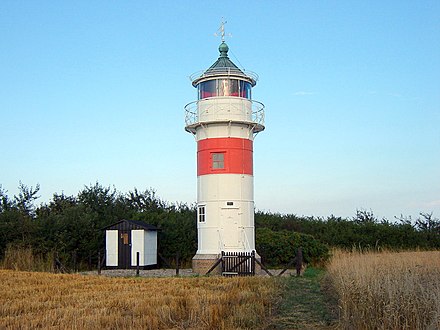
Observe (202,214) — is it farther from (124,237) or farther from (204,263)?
(124,237)

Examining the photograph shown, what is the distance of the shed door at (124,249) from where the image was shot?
88.5 ft

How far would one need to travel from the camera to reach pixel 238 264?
2317 cm

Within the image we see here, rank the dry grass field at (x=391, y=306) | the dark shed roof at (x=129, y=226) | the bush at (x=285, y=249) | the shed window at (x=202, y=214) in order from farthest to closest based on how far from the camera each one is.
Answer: the bush at (x=285, y=249), the dark shed roof at (x=129, y=226), the shed window at (x=202, y=214), the dry grass field at (x=391, y=306)

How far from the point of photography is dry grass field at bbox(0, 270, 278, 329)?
9672 mm

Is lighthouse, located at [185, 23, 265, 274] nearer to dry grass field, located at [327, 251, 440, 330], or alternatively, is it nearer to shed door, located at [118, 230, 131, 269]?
shed door, located at [118, 230, 131, 269]

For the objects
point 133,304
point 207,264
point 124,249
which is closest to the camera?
point 133,304

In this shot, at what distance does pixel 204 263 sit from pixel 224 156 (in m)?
4.73

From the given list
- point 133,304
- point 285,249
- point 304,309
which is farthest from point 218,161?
point 133,304

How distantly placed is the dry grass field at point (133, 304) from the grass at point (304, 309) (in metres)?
0.34

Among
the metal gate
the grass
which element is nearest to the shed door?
the metal gate

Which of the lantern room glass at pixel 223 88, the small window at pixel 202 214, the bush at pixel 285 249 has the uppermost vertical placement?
the lantern room glass at pixel 223 88

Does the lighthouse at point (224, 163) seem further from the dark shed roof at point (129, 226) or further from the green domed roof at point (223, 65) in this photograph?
the dark shed roof at point (129, 226)

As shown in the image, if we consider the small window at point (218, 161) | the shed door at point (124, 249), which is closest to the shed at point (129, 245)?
the shed door at point (124, 249)

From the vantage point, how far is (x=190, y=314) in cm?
1044
